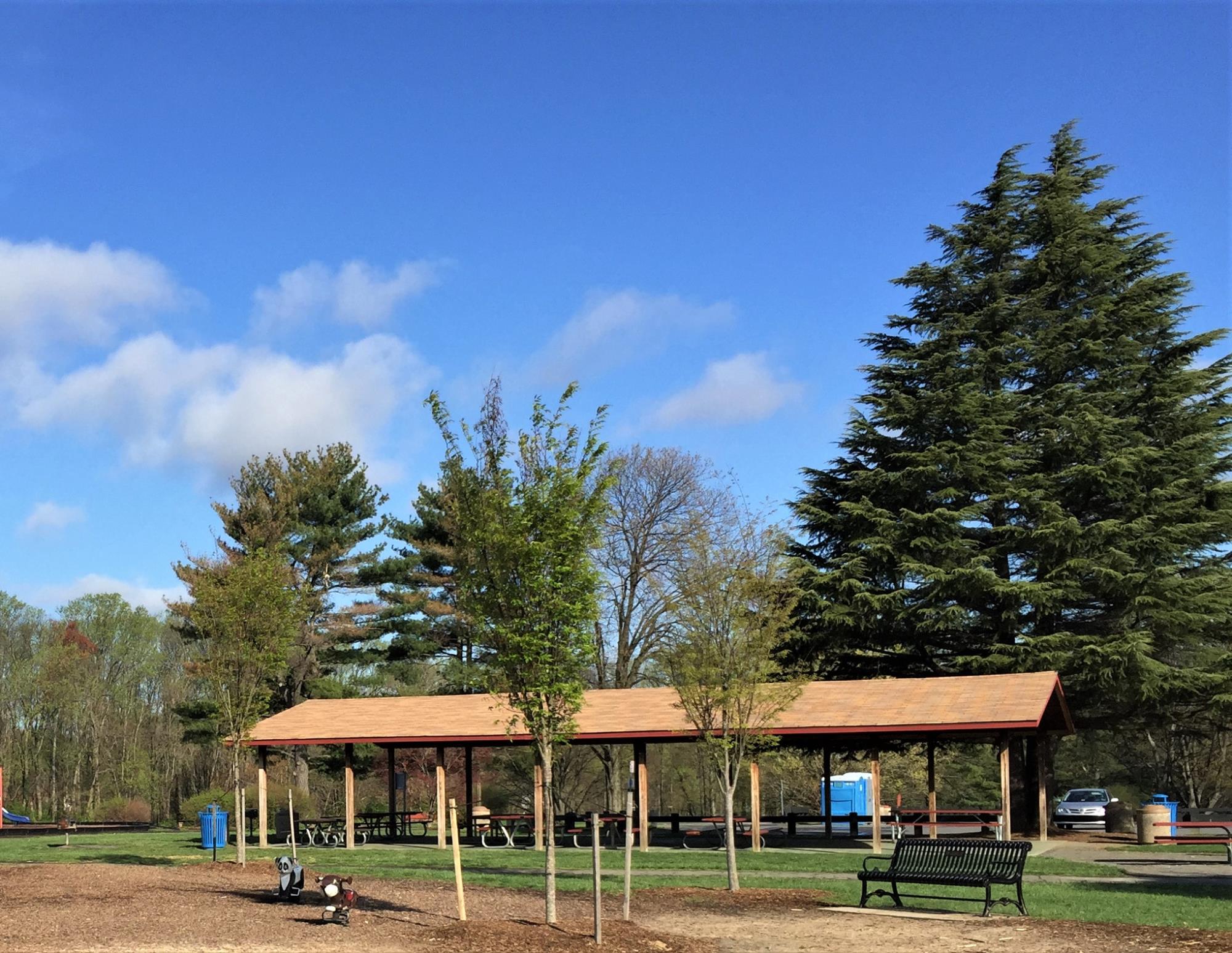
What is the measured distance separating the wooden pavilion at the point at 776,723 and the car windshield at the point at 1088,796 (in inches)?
284

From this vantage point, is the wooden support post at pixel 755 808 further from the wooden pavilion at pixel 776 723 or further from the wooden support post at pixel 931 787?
the wooden support post at pixel 931 787

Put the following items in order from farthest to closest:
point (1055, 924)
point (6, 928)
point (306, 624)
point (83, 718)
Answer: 1. point (83, 718)
2. point (306, 624)
3. point (1055, 924)
4. point (6, 928)

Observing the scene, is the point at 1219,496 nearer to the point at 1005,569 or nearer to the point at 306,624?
the point at 1005,569

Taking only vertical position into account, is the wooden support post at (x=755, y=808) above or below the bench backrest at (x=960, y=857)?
below

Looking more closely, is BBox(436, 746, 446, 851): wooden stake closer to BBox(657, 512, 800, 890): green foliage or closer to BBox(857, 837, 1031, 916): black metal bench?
BBox(657, 512, 800, 890): green foliage

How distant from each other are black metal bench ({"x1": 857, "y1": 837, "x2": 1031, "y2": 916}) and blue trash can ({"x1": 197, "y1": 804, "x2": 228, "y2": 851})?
1494cm

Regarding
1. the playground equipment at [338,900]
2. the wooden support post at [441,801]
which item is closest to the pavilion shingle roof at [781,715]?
the wooden support post at [441,801]

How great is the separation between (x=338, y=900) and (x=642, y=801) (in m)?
13.4

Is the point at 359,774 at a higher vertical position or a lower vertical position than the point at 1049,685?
lower

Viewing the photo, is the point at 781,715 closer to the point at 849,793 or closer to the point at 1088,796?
the point at 1088,796

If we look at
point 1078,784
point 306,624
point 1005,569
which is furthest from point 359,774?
point 1078,784

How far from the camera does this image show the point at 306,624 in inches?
1748

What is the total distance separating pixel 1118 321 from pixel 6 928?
3416 centimetres

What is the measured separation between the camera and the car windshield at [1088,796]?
36.8 m
